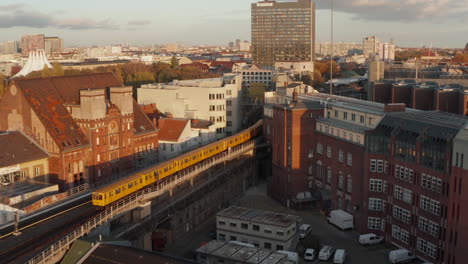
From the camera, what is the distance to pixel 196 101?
272 ft

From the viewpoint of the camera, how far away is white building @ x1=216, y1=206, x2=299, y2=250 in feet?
153

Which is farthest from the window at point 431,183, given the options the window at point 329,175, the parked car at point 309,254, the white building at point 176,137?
the white building at point 176,137

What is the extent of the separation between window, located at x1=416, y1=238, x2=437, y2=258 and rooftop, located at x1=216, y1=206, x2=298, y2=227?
11030 mm

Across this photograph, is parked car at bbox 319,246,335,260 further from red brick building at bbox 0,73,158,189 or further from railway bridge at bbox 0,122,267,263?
red brick building at bbox 0,73,158,189

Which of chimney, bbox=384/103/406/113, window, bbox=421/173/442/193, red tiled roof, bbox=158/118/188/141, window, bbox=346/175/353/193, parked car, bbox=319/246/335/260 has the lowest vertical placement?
parked car, bbox=319/246/335/260

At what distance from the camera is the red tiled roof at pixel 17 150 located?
161ft

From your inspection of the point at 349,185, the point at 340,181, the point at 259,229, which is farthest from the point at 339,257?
the point at 340,181

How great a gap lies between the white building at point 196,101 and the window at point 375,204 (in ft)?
114

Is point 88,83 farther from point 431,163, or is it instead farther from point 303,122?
point 431,163

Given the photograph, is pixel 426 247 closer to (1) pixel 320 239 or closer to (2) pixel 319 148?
(1) pixel 320 239

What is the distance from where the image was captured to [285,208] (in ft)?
196

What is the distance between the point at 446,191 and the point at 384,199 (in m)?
8.69

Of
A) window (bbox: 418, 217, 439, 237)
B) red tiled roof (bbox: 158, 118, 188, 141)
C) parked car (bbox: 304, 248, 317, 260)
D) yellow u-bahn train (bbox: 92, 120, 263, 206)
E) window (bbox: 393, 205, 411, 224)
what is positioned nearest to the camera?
window (bbox: 418, 217, 439, 237)

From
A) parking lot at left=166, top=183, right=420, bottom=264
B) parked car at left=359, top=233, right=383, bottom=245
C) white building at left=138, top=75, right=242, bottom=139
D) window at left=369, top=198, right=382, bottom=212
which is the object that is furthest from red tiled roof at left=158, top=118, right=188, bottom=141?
parked car at left=359, top=233, right=383, bottom=245
